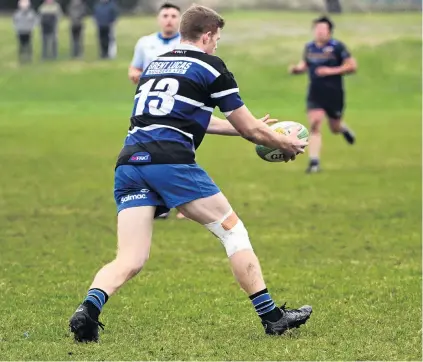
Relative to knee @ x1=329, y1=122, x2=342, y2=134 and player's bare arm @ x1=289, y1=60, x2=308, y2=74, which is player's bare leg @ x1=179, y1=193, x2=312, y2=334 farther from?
knee @ x1=329, y1=122, x2=342, y2=134

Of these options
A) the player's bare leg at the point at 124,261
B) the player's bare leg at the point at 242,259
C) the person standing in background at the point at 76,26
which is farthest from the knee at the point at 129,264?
the person standing in background at the point at 76,26

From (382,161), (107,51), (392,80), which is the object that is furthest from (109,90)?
(382,161)

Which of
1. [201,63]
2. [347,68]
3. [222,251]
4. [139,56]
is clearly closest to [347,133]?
[347,68]

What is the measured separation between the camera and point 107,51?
43.2 meters

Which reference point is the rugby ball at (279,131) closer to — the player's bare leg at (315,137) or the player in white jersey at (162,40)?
the player in white jersey at (162,40)

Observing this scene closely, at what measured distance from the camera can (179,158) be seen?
7.28m

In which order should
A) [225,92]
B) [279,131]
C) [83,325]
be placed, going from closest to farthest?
[83,325], [225,92], [279,131]

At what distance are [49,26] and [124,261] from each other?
36123 mm

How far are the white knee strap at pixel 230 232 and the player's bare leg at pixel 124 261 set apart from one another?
453 millimetres

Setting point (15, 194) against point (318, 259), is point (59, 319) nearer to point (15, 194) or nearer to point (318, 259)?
point (318, 259)

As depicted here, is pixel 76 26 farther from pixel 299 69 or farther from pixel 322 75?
pixel 299 69

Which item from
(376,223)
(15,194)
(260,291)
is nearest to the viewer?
(260,291)

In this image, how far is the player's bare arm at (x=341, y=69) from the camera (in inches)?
709

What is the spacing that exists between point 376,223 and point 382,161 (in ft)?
23.6
